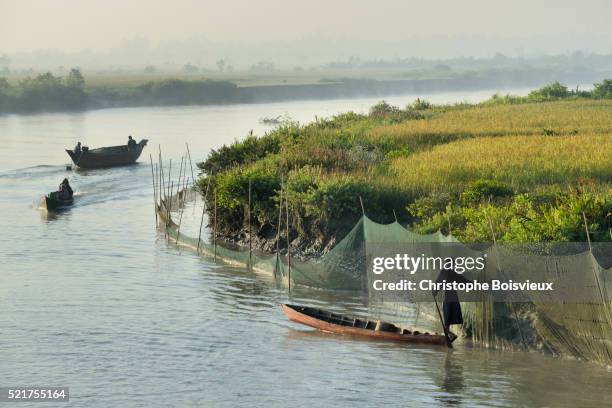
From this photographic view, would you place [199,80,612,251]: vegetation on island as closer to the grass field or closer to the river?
the grass field

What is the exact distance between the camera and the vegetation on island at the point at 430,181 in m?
26.0

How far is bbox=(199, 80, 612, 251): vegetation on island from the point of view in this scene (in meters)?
26.0

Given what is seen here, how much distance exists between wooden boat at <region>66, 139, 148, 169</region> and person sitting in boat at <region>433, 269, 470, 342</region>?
4179 centimetres

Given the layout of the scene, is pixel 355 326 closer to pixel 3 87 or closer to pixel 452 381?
pixel 452 381

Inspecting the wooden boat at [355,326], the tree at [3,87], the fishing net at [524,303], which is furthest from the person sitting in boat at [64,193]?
the tree at [3,87]

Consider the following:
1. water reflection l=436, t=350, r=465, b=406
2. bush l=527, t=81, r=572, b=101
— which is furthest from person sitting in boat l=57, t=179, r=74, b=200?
bush l=527, t=81, r=572, b=101

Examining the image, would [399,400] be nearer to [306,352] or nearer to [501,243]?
[306,352]

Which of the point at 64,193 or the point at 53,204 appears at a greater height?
the point at 64,193

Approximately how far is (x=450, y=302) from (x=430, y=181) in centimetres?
1210

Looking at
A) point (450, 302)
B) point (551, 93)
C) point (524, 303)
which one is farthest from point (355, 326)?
point (551, 93)

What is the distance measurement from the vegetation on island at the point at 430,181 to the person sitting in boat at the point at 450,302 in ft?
6.04

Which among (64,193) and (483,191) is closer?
(483,191)

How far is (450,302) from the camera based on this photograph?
67.7ft

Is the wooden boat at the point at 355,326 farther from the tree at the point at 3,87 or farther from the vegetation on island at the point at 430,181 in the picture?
the tree at the point at 3,87
